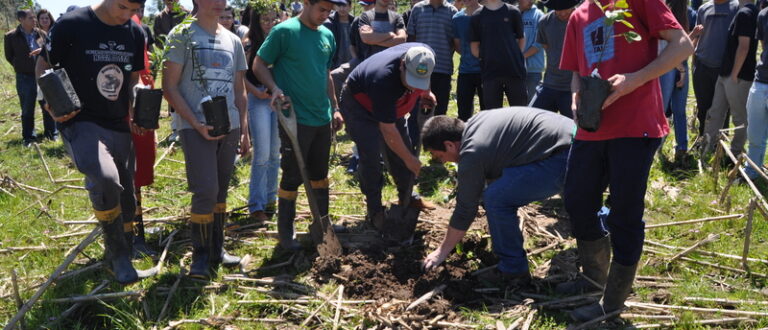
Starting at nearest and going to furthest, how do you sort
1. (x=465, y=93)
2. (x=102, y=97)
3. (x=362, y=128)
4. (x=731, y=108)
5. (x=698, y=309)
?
(x=698, y=309), (x=102, y=97), (x=362, y=128), (x=731, y=108), (x=465, y=93)

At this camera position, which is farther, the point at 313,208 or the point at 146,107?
the point at 313,208

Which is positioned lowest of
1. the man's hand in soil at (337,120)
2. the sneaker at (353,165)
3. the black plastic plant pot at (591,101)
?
the sneaker at (353,165)

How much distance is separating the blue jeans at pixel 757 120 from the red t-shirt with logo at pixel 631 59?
3.55 metres

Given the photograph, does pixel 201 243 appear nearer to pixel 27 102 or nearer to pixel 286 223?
pixel 286 223

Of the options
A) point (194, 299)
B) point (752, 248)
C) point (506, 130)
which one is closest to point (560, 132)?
point (506, 130)

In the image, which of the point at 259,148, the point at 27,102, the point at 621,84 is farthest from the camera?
the point at 27,102

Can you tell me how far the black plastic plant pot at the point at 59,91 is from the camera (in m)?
3.70

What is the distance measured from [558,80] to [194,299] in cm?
418

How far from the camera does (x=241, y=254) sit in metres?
5.05

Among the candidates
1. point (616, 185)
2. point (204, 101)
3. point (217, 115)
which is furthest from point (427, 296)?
point (204, 101)

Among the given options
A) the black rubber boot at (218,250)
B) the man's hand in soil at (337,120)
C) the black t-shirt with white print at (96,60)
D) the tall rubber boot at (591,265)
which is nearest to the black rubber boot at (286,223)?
the black rubber boot at (218,250)

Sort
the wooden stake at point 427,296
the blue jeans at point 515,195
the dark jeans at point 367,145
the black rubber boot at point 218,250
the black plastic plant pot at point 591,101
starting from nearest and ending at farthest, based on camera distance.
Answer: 1. the black plastic plant pot at point 591,101
2. the wooden stake at point 427,296
3. the blue jeans at point 515,195
4. the black rubber boot at point 218,250
5. the dark jeans at point 367,145

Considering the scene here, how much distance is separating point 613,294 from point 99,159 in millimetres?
3493

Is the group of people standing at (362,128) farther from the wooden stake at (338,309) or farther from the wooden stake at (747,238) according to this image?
the wooden stake at (747,238)
